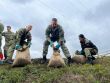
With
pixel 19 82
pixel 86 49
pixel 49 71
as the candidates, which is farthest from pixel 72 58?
pixel 19 82

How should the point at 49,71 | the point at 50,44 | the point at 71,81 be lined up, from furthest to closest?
the point at 50,44 < the point at 49,71 < the point at 71,81

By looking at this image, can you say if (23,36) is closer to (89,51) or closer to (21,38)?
(21,38)

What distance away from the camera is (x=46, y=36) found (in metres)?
13.7

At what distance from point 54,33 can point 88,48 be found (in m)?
1.37

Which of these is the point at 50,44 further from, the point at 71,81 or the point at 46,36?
the point at 71,81

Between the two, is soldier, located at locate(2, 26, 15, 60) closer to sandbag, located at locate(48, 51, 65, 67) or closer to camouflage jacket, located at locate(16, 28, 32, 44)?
camouflage jacket, located at locate(16, 28, 32, 44)

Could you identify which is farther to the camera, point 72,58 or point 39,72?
point 72,58

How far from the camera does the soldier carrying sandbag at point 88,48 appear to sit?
1386 cm

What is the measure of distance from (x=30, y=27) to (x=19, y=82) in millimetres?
2309

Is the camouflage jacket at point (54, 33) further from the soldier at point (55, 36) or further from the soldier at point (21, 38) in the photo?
the soldier at point (21, 38)

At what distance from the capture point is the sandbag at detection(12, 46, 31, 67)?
13711mm

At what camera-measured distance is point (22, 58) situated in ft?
45.3

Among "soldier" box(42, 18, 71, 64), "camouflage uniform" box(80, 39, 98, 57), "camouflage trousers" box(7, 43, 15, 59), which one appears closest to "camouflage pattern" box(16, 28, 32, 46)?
"camouflage trousers" box(7, 43, 15, 59)

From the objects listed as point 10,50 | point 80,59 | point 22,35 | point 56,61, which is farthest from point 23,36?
point 80,59
